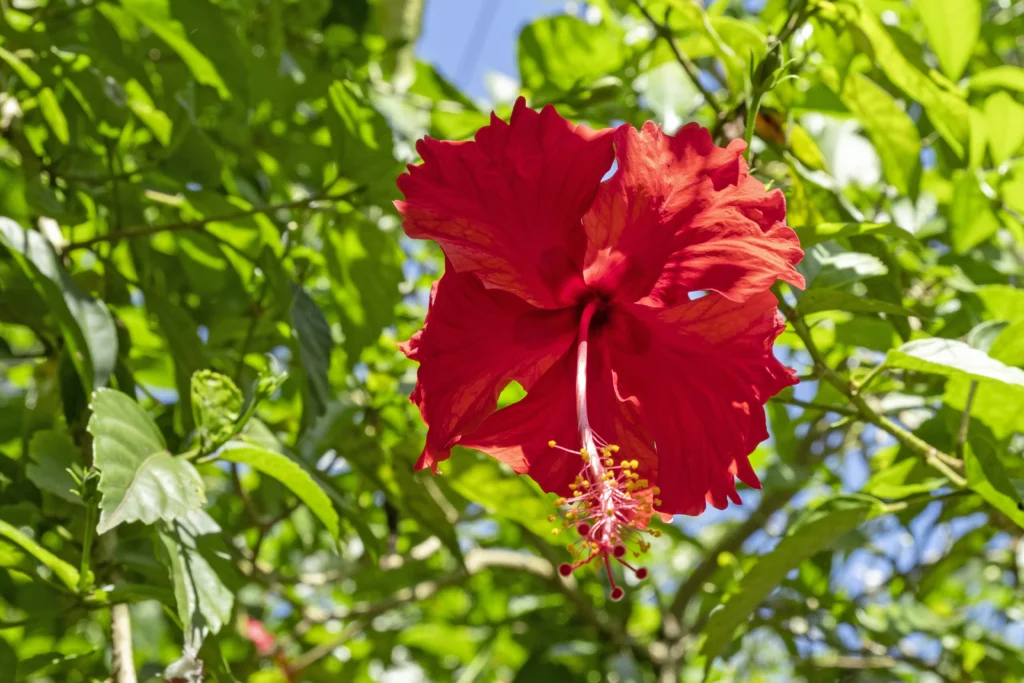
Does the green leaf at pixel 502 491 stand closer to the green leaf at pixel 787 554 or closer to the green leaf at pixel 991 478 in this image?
the green leaf at pixel 787 554

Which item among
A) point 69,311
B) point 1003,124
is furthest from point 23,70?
point 1003,124

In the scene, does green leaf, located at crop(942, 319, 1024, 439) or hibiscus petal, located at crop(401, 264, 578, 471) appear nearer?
hibiscus petal, located at crop(401, 264, 578, 471)

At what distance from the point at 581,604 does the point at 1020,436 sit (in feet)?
3.33

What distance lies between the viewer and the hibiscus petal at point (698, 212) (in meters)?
0.96

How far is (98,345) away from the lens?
1.26 m

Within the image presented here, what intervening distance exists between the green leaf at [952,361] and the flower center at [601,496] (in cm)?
34

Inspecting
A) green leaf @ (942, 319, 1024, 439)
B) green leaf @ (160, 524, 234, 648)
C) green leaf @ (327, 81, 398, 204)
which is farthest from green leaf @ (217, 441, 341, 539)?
green leaf @ (942, 319, 1024, 439)

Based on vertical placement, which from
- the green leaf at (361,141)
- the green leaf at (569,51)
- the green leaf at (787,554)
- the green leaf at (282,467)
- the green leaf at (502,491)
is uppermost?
the green leaf at (569,51)

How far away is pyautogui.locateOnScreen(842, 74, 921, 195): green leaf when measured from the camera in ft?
4.55

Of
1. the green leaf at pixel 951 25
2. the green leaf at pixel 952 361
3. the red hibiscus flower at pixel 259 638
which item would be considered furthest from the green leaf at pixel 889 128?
the red hibiscus flower at pixel 259 638

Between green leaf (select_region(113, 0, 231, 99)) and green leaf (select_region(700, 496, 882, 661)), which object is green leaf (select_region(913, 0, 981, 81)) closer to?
green leaf (select_region(700, 496, 882, 661))

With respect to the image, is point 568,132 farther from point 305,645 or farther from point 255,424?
point 305,645

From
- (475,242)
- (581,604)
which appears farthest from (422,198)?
(581,604)

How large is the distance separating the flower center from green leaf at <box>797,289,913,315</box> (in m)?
0.27
